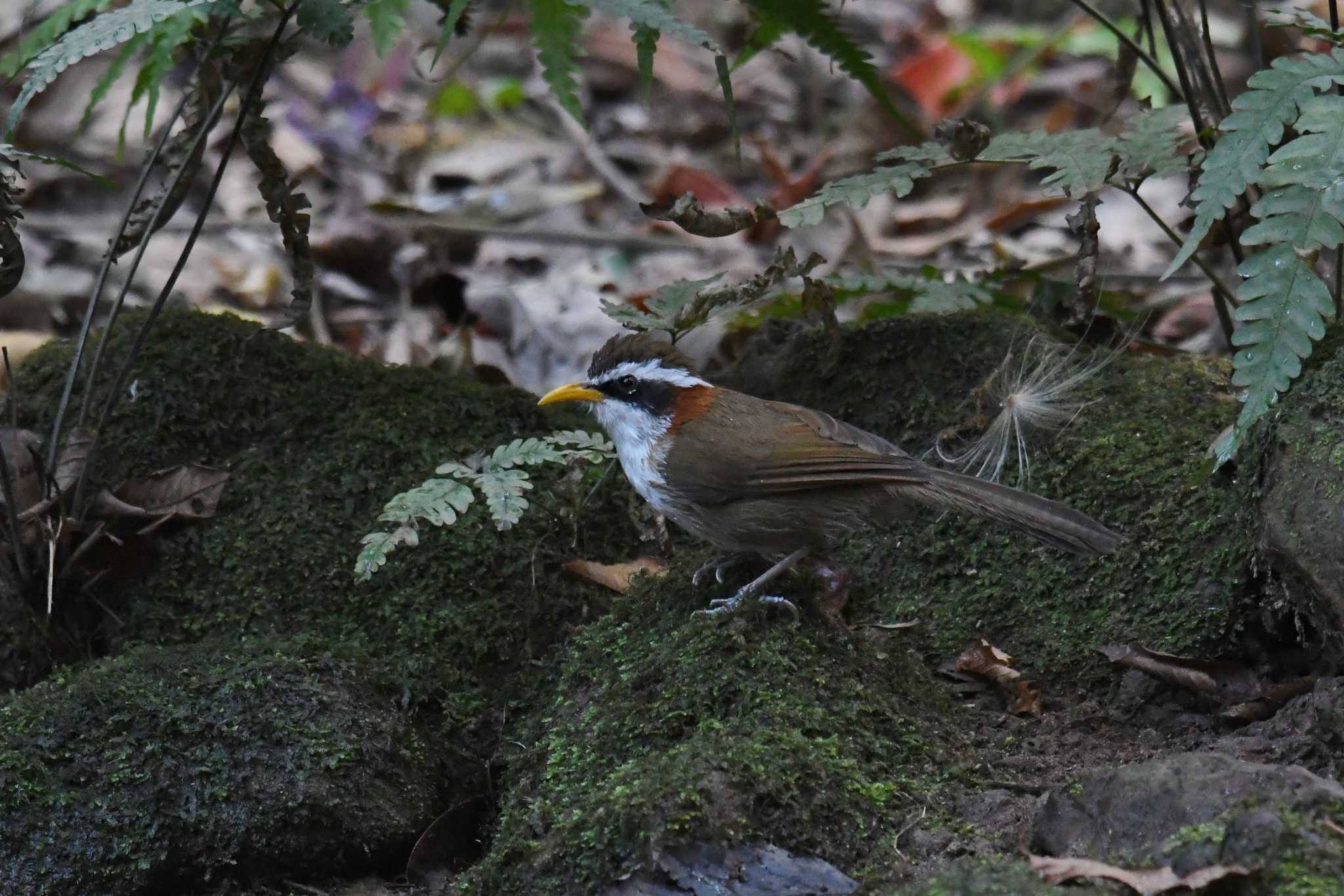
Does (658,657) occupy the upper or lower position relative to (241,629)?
upper

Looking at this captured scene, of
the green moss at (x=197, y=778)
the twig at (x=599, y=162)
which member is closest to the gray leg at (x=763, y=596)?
the green moss at (x=197, y=778)

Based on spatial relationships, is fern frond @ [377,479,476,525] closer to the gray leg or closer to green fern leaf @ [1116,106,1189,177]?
the gray leg

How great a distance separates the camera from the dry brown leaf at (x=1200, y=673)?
153 inches

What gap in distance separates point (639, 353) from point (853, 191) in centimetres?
89

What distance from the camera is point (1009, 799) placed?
340 cm

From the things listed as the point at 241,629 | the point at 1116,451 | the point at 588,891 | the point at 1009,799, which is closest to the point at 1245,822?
the point at 1009,799

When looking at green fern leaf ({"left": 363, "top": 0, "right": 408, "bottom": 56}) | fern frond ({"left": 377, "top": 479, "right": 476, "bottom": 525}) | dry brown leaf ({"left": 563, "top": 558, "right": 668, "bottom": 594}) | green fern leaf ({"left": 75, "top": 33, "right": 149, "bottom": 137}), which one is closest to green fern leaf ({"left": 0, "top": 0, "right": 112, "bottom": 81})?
green fern leaf ({"left": 75, "top": 33, "right": 149, "bottom": 137})

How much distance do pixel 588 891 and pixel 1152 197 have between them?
7.14 metres

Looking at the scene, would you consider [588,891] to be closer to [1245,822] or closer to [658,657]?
[658,657]

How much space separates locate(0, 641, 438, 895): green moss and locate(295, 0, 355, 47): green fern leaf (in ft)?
6.46

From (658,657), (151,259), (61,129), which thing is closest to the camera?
(658,657)

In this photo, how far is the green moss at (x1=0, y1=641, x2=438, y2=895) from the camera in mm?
3717

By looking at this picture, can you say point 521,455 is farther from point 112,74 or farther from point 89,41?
point 112,74

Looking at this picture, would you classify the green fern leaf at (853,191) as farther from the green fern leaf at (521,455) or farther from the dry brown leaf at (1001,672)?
the dry brown leaf at (1001,672)
